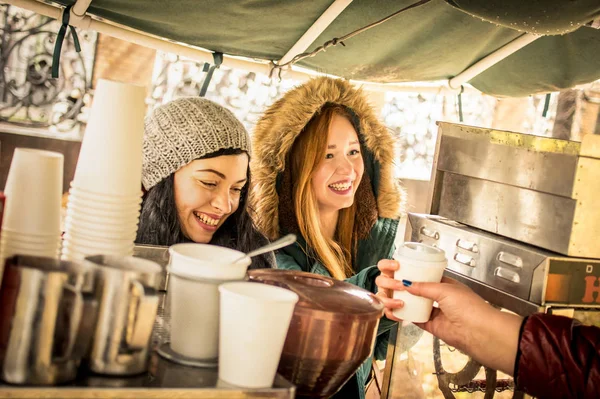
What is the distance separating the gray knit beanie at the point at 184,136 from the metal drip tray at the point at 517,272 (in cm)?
98

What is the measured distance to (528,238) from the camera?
2318mm

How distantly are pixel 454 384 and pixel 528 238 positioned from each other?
2.11 ft

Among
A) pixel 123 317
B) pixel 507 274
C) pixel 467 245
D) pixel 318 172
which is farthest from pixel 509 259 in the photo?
pixel 123 317

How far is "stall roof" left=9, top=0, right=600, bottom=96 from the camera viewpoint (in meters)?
2.33

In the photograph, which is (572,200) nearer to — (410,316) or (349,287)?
(410,316)

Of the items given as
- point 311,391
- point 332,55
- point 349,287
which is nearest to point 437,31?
point 332,55

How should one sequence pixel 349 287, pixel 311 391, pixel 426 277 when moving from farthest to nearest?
1. pixel 426 277
2. pixel 349 287
3. pixel 311 391

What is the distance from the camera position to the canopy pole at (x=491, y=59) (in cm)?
330

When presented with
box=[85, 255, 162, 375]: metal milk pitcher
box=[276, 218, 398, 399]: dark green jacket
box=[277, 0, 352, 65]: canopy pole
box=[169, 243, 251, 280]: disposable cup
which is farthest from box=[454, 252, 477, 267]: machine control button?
box=[85, 255, 162, 375]: metal milk pitcher

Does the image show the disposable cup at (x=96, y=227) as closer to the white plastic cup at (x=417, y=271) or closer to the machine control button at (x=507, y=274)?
the white plastic cup at (x=417, y=271)

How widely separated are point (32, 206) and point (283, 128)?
7.13 ft

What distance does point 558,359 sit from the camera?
5.42ft

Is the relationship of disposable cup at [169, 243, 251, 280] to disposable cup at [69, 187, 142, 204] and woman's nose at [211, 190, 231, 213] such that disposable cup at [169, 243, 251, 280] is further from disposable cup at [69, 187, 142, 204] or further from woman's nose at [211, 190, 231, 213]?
woman's nose at [211, 190, 231, 213]

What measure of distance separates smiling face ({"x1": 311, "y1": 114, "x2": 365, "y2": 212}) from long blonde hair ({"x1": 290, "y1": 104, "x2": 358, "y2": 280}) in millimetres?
30
